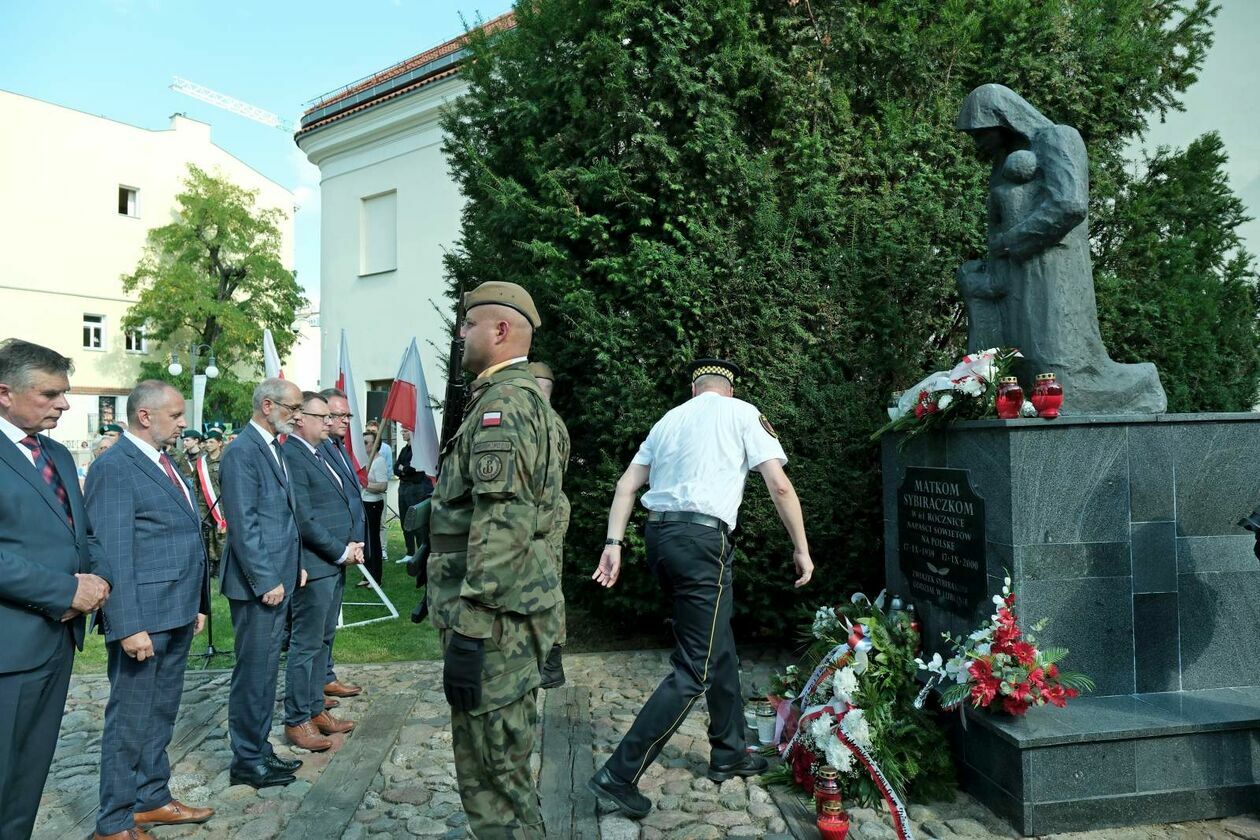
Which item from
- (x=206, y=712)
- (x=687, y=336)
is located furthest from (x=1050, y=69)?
(x=206, y=712)

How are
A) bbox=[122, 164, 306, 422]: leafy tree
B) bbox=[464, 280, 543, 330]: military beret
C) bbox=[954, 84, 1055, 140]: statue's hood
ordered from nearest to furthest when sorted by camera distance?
bbox=[464, 280, 543, 330]: military beret
bbox=[954, 84, 1055, 140]: statue's hood
bbox=[122, 164, 306, 422]: leafy tree

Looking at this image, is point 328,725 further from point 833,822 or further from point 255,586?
point 833,822

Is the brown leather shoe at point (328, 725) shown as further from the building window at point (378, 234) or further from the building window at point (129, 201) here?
the building window at point (129, 201)

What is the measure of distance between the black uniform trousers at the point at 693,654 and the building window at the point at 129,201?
38.8 meters

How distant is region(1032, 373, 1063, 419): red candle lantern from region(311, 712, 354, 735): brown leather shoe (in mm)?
4544

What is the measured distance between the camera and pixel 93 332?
34.2 metres

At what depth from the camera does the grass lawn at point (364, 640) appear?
7.16 metres

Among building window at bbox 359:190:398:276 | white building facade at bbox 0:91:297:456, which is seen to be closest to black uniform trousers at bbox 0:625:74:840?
building window at bbox 359:190:398:276

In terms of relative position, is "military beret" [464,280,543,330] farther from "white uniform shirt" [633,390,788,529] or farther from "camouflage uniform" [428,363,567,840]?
"white uniform shirt" [633,390,788,529]

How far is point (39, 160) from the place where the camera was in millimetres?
32156

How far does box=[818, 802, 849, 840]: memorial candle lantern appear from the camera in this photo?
3668 mm

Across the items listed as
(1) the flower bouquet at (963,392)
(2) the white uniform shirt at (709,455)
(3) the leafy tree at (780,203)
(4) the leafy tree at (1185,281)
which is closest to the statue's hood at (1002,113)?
(1) the flower bouquet at (963,392)

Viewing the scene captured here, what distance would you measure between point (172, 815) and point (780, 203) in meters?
5.61

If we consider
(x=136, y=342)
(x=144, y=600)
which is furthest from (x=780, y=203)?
(x=136, y=342)
